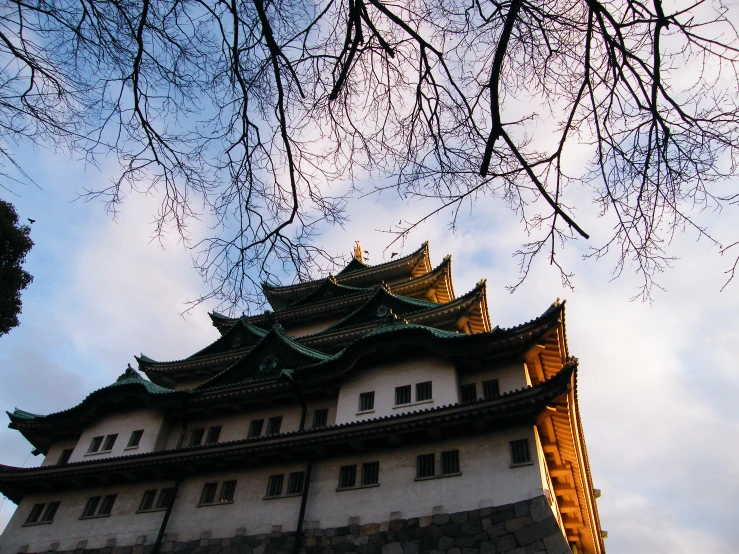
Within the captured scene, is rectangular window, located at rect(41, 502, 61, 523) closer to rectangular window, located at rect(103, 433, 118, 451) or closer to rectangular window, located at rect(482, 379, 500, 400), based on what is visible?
rectangular window, located at rect(103, 433, 118, 451)

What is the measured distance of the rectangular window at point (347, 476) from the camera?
16.4 meters

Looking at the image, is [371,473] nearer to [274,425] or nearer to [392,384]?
[392,384]

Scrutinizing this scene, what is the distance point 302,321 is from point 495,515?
19.6m

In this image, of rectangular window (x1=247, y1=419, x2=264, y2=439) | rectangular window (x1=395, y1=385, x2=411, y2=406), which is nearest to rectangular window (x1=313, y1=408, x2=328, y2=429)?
rectangular window (x1=247, y1=419, x2=264, y2=439)

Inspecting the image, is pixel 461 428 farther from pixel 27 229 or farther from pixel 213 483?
pixel 27 229

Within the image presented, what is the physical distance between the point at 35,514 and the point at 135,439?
4251mm

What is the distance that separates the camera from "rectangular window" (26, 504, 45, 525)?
20031 millimetres

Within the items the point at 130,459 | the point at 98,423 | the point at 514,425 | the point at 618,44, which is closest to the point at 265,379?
the point at 130,459

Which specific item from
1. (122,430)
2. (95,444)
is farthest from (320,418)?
(95,444)

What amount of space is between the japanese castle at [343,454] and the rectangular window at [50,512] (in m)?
0.09

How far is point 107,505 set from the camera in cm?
1933

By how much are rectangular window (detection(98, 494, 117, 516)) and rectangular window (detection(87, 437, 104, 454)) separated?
10.3 ft

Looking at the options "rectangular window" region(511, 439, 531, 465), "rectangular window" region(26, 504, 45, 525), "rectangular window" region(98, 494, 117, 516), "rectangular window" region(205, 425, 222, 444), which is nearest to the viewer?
"rectangular window" region(511, 439, 531, 465)

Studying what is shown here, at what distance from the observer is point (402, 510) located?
14789 mm
